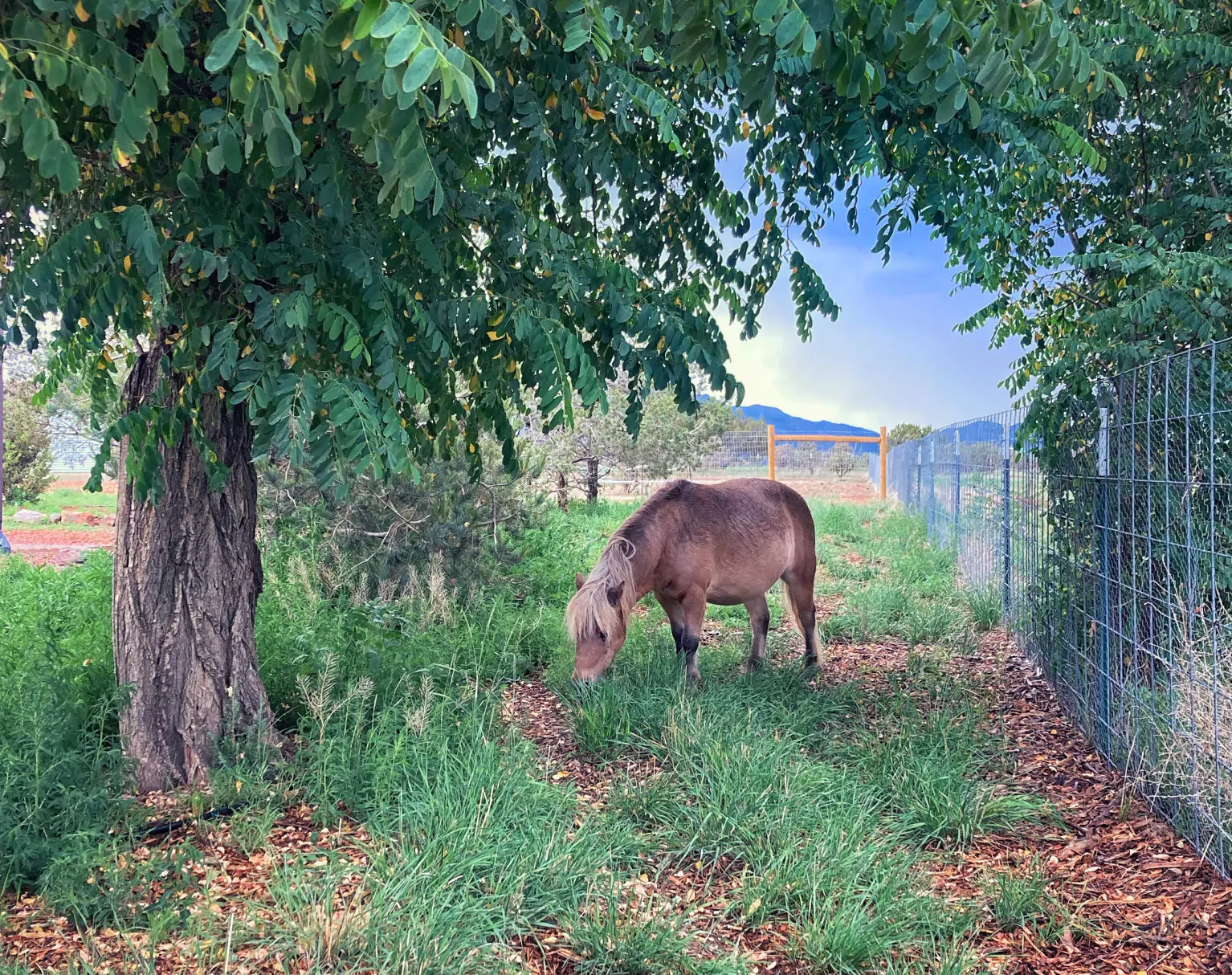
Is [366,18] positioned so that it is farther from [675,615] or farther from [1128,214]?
[1128,214]

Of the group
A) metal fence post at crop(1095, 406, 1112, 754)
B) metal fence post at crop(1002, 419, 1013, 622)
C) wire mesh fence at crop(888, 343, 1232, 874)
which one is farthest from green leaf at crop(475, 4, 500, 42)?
metal fence post at crop(1002, 419, 1013, 622)

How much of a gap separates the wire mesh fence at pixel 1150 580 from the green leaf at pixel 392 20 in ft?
11.0

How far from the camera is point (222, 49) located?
1714mm

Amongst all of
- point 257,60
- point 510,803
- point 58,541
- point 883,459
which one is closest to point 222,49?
point 257,60

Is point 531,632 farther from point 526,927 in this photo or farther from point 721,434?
point 721,434

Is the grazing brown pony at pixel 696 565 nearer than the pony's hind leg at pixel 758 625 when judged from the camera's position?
Yes

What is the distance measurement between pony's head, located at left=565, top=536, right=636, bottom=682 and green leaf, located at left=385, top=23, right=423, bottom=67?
4.14 m

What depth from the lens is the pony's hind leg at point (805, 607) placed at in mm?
7090

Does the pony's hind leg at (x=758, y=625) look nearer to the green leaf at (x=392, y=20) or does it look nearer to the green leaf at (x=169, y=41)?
the green leaf at (x=169, y=41)

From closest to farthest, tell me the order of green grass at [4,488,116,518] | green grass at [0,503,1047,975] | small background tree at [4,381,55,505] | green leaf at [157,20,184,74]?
green leaf at [157,20,184,74]
green grass at [0,503,1047,975]
small background tree at [4,381,55,505]
green grass at [4,488,116,518]

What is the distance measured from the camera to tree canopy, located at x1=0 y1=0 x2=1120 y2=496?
2.20 metres

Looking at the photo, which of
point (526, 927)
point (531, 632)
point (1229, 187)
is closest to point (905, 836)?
point (526, 927)

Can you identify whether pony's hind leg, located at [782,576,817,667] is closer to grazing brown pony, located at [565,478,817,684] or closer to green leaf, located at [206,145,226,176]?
grazing brown pony, located at [565,478,817,684]

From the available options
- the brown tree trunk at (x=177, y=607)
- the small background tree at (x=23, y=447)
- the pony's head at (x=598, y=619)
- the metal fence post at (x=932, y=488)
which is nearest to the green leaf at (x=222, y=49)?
the brown tree trunk at (x=177, y=607)
